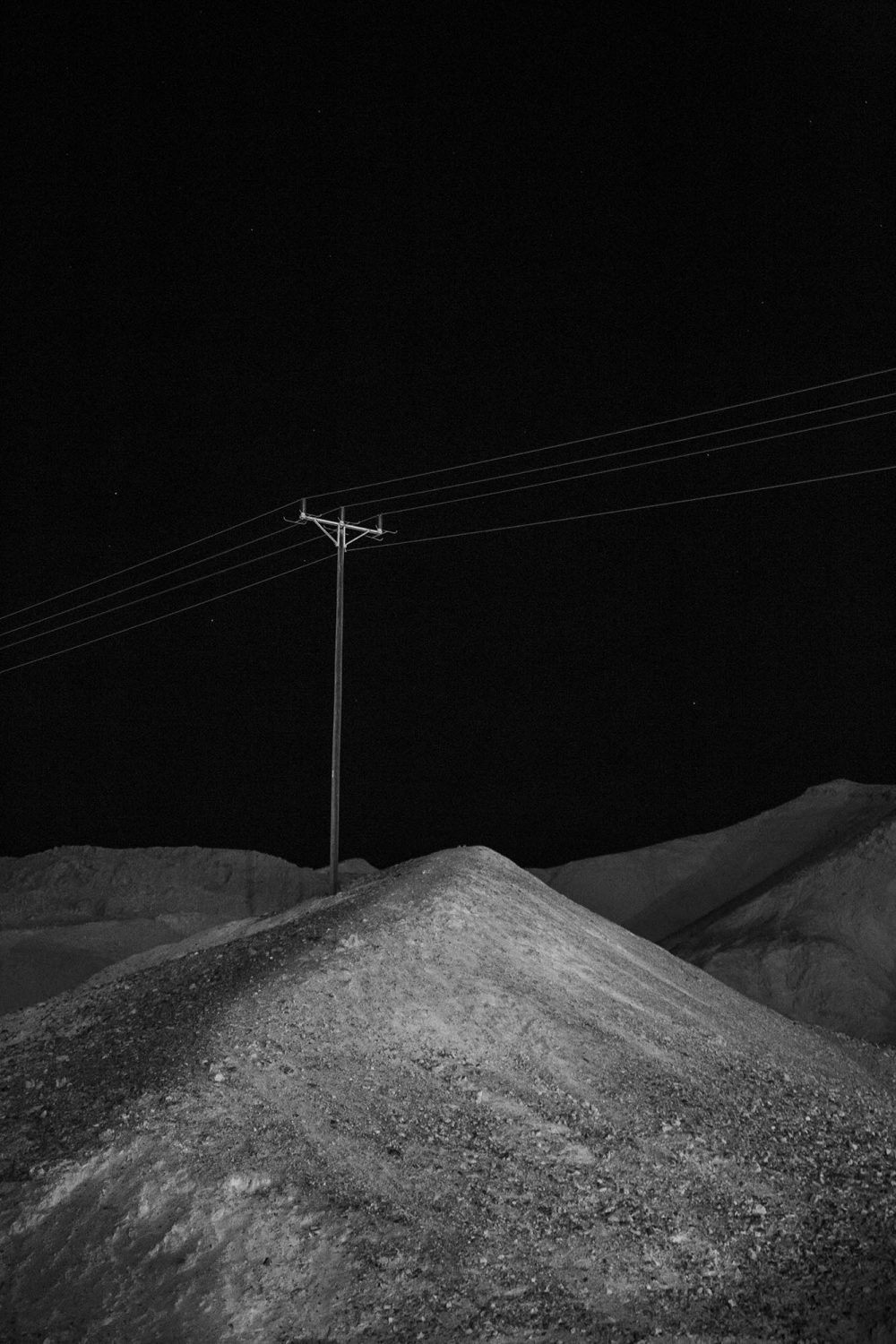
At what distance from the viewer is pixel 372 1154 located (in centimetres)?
1026

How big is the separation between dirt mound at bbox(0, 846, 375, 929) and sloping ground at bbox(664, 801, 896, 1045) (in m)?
19.8

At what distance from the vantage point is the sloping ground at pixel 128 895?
1389 inches

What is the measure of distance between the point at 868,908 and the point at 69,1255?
80.2ft

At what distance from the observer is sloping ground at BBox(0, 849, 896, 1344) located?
8102 mm

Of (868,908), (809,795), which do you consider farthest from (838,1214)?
(809,795)

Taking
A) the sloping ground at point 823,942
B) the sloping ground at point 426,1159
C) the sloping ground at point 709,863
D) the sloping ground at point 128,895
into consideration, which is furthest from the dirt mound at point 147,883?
the sloping ground at point 426,1159

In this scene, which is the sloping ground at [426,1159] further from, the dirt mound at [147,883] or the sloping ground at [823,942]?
the dirt mound at [147,883]

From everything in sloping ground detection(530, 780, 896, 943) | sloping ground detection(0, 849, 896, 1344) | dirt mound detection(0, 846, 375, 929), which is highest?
sloping ground detection(0, 849, 896, 1344)

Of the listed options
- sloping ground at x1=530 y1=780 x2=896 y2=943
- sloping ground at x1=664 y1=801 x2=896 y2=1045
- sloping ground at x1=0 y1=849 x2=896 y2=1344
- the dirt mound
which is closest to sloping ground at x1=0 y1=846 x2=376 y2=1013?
the dirt mound

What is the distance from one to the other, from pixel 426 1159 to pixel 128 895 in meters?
38.8

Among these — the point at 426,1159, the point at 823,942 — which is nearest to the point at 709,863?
the point at 823,942

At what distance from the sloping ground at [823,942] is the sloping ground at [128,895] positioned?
1537 cm

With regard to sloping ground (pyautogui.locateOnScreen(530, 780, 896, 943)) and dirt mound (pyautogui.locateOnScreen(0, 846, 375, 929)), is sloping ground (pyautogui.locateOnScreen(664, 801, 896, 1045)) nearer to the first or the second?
sloping ground (pyautogui.locateOnScreen(530, 780, 896, 943))

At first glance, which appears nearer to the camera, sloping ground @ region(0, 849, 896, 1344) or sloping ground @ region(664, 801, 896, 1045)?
sloping ground @ region(0, 849, 896, 1344)
